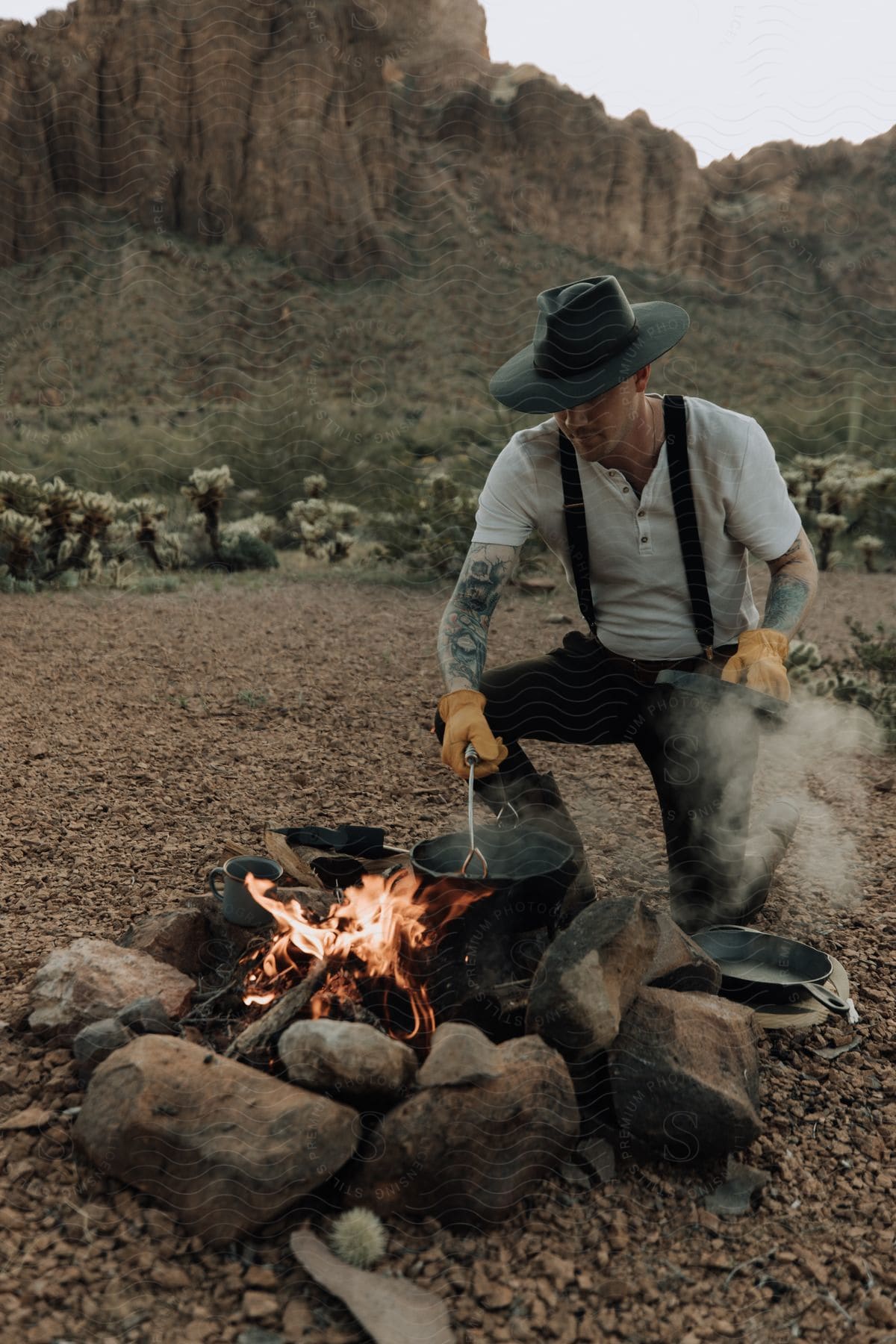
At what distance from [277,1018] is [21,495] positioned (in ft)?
17.9

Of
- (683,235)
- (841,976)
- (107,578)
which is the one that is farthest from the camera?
(683,235)

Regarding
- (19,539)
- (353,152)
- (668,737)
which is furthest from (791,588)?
(353,152)

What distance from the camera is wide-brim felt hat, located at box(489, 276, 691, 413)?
224cm

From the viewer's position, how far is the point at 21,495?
6.47m

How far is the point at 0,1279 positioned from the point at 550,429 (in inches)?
79.3

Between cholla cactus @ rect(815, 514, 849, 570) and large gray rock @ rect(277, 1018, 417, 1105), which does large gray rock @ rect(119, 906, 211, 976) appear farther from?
cholla cactus @ rect(815, 514, 849, 570)

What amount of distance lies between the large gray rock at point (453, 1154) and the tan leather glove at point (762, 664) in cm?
99

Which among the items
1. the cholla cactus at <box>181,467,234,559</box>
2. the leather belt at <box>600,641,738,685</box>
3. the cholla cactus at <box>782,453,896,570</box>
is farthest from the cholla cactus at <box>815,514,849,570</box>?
the leather belt at <box>600,641,738,685</box>

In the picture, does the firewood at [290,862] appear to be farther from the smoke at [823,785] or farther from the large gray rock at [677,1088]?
the smoke at [823,785]

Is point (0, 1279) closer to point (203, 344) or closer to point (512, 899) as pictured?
point (512, 899)

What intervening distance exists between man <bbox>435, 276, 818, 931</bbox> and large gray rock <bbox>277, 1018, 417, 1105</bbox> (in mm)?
788

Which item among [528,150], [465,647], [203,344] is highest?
[528,150]

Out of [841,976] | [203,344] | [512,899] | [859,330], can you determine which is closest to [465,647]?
[512,899]

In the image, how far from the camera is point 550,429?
8.52ft
